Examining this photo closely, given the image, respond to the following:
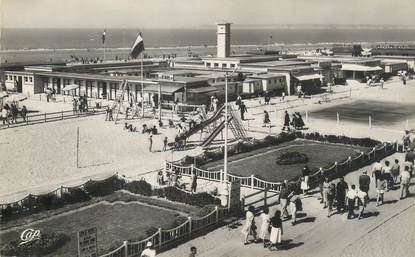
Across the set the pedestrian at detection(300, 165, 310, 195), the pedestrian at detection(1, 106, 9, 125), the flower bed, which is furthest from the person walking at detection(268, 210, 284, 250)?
the pedestrian at detection(1, 106, 9, 125)

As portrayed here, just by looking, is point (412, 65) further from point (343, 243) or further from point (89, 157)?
point (343, 243)

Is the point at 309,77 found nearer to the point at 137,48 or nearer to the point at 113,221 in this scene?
the point at 137,48

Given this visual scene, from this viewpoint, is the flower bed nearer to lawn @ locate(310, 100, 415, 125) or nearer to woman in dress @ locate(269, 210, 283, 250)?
woman in dress @ locate(269, 210, 283, 250)

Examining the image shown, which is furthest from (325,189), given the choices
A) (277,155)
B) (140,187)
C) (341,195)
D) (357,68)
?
(357,68)

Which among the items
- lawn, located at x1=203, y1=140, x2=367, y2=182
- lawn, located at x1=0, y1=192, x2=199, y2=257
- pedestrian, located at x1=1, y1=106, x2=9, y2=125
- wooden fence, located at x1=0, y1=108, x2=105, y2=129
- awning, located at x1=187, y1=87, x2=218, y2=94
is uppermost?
awning, located at x1=187, y1=87, x2=218, y2=94

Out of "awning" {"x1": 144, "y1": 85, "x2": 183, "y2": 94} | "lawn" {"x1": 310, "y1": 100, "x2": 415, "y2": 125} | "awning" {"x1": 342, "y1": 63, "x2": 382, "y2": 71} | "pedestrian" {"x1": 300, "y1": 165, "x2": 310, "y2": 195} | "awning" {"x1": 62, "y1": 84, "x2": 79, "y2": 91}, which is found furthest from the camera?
"awning" {"x1": 342, "y1": 63, "x2": 382, "y2": 71}
